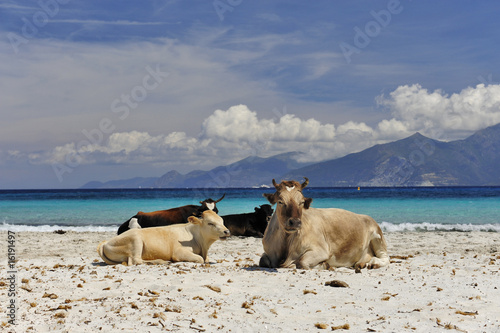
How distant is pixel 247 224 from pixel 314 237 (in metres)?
9.21

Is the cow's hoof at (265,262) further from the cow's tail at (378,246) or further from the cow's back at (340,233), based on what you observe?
the cow's tail at (378,246)

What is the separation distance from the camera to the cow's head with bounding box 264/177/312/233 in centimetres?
781

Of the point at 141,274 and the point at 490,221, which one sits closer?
the point at 141,274

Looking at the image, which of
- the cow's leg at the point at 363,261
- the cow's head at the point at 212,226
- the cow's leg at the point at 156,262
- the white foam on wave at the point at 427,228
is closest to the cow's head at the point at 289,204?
the cow's head at the point at 212,226

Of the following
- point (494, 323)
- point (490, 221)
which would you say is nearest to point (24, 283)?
point (494, 323)

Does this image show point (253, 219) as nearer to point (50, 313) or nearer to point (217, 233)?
point (217, 233)

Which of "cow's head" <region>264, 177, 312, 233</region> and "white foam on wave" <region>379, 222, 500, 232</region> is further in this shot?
"white foam on wave" <region>379, 222, 500, 232</region>

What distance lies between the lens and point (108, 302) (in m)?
→ 5.66

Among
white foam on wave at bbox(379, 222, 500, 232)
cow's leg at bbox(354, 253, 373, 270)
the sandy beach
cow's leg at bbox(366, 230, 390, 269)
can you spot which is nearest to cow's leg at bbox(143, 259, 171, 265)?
the sandy beach

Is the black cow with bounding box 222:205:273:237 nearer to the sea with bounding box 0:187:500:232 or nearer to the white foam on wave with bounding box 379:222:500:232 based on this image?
the white foam on wave with bounding box 379:222:500:232

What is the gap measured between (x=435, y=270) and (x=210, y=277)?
160 inches

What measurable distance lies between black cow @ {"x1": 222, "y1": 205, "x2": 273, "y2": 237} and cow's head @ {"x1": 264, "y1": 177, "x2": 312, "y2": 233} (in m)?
9.14

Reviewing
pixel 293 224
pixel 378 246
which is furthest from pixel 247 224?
pixel 293 224

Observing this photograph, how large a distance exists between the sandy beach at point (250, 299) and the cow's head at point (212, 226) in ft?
2.36
